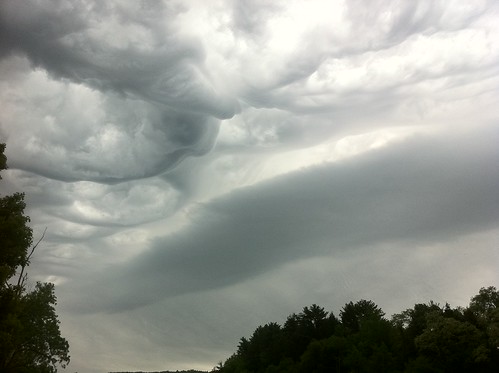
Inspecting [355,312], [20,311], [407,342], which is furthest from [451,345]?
[20,311]

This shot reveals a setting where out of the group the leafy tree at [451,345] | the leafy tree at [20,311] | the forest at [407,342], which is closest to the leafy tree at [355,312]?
the forest at [407,342]

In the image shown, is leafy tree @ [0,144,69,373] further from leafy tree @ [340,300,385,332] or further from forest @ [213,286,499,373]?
leafy tree @ [340,300,385,332]

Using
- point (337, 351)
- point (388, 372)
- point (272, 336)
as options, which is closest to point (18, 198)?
point (388, 372)

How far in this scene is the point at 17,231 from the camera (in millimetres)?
29953

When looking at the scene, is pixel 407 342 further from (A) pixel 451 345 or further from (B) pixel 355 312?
(B) pixel 355 312

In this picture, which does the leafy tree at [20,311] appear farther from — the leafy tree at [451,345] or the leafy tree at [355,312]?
the leafy tree at [355,312]

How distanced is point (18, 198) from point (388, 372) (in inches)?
2453

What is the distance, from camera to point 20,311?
29969mm

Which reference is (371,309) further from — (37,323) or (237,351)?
(37,323)

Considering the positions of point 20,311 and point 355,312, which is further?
point 355,312

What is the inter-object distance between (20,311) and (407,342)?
77.4 m

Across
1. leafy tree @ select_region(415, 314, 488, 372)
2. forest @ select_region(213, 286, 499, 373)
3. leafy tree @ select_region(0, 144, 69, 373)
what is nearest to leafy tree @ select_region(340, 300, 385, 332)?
forest @ select_region(213, 286, 499, 373)

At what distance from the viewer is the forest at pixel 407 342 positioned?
76.7 meters

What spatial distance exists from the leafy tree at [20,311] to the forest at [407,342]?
51527mm
